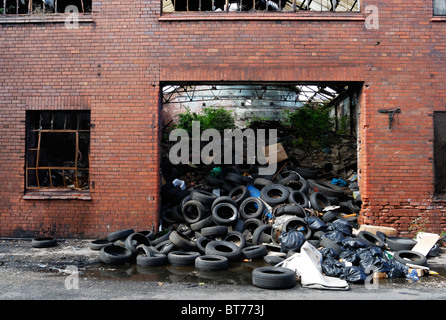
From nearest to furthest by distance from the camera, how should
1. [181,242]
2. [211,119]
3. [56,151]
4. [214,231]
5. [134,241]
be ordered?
A: 1. [181,242]
2. [134,241]
3. [214,231]
4. [56,151]
5. [211,119]

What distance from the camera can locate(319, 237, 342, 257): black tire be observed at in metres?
5.71

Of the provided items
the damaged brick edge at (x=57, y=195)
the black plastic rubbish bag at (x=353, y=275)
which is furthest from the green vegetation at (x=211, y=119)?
the black plastic rubbish bag at (x=353, y=275)

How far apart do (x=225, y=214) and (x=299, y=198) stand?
1.91 metres

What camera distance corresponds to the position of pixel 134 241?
6.34 metres

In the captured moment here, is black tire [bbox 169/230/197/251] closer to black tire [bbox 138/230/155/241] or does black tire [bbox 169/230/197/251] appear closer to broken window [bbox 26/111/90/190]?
black tire [bbox 138/230/155/241]

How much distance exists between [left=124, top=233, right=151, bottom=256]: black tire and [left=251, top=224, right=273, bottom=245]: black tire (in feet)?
7.16

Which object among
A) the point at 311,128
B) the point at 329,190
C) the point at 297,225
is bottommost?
the point at 297,225

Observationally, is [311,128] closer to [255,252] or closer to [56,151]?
[255,252]

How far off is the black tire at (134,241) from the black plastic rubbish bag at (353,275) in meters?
3.70

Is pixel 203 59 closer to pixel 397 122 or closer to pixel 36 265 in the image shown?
pixel 397 122

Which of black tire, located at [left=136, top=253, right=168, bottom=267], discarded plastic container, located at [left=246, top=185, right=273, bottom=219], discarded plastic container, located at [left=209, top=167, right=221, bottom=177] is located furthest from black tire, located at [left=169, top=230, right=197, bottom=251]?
discarded plastic container, located at [left=209, top=167, right=221, bottom=177]

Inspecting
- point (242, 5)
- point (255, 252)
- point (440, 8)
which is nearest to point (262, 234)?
point (255, 252)
